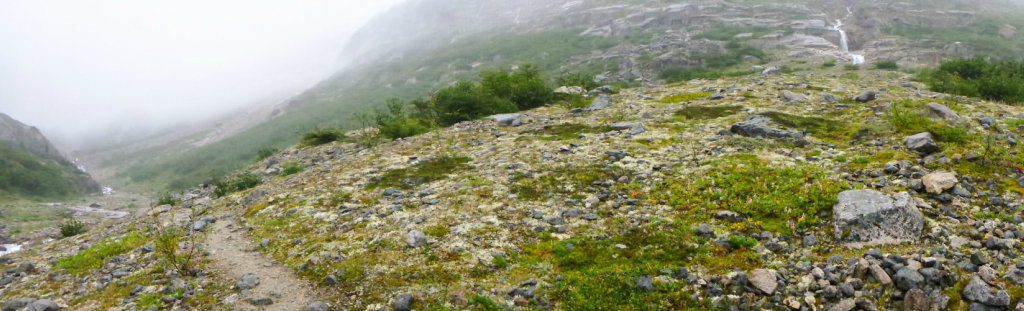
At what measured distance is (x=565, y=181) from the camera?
14.1 metres

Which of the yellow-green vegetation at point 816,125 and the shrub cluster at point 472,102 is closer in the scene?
the yellow-green vegetation at point 816,125

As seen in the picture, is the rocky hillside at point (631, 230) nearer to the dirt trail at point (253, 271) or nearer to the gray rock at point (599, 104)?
the dirt trail at point (253, 271)

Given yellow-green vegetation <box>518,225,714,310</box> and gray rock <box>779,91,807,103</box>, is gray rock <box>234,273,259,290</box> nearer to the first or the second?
yellow-green vegetation <box>518,225,714,310</box>

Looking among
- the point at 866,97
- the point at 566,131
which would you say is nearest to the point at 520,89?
the point at 566,131

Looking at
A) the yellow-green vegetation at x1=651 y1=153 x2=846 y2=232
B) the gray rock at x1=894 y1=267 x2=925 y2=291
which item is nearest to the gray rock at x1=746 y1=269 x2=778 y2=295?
the gray rock at x1=894 y1=267 x2=925 y2=291

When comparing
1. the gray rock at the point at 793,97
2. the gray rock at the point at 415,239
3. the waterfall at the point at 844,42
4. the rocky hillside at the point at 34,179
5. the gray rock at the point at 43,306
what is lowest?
the waterfall at the point at 844,42

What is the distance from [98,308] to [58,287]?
2410 millimetres

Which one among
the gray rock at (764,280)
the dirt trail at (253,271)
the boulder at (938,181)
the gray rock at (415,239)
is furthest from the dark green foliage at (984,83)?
the dirt trail at (253,271)

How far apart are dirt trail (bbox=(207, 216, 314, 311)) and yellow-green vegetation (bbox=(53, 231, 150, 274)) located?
1880 millimetres

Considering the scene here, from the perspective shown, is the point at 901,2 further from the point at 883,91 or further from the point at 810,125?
the point at 810,125

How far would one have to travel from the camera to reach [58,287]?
1046 cm

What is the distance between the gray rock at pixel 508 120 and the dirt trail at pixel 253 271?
14.6m

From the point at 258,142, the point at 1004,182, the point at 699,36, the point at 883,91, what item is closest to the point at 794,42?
the point at 699,36

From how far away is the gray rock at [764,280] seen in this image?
728 cm
